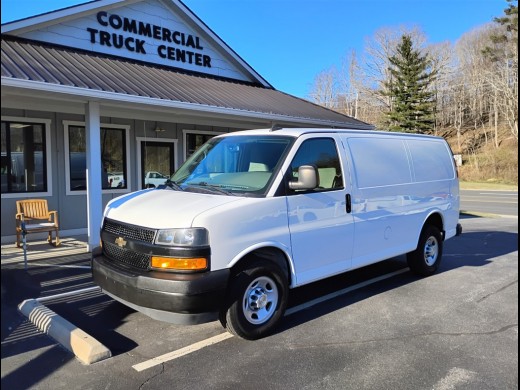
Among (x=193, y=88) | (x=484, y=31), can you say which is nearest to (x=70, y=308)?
(x=193, y=88)

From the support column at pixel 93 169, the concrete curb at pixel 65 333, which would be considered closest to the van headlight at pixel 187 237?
the concrete curb at pixel 65 333

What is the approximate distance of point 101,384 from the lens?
3.40 m

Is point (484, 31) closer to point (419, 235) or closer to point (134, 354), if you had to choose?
point (419, 235)

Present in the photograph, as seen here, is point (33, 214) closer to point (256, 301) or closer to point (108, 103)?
point (108, 103)

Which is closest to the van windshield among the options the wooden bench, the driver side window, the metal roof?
the driver side window

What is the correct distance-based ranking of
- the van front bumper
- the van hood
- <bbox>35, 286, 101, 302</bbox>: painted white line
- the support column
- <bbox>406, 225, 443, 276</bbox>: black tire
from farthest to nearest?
the support column
<bbox>406, 225, 443, 276</bbox>: black tire
<bbox>35, 286, 101, 302</bbox>: painted white line
the van hood
the van front bumper

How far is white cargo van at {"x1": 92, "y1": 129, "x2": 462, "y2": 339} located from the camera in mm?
3799

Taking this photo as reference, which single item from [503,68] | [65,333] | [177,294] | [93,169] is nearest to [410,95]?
[503,68]

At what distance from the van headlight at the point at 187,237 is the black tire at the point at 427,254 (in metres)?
3.88

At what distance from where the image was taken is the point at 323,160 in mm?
4984

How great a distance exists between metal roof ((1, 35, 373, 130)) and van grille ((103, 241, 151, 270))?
3.52m

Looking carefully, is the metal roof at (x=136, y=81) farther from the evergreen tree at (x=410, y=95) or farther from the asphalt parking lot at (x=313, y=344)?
the evergreen tree at (x=410, y=95)

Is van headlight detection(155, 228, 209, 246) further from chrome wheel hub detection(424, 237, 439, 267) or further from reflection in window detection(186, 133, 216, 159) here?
reflection in window detection(186, 133, 216, 159)

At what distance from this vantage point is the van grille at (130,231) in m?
3.96
